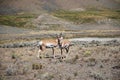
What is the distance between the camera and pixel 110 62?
18.9 m

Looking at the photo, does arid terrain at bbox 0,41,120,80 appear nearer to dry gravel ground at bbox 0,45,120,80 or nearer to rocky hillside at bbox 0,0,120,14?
dry gravel ground at bbox 0,45,120,80

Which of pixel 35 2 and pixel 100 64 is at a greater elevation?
pixel 35 2

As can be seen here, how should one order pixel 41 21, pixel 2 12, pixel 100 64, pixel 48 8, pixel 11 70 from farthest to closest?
pixel 48 8, pixel 2 12, pixel 41 21, pixel 100 64, pixel 11 70

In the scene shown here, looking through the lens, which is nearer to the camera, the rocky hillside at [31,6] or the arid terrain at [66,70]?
the arid terrain at [66,70]

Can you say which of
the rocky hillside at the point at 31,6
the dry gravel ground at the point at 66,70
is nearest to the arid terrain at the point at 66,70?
the dry gravel ground at the point at 66,70

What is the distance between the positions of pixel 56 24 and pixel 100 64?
94.6m

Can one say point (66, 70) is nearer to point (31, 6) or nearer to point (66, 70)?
point (66, 70)

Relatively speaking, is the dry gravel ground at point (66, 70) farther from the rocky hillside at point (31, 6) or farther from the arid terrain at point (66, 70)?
the rocky hillside at point (31, 6)

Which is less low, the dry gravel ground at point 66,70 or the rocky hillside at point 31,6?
the rocky hillside at point 31,6

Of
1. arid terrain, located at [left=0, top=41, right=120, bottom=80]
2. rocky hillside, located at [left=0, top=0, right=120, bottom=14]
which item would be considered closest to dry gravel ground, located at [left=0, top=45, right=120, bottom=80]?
arid terrain, located at [left=0, top=41, right=120, bottom=80]

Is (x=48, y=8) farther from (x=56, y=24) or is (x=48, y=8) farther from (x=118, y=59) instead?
(x=118, y=59)

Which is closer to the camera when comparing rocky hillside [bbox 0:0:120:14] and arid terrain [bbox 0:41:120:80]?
arid terrain [bbox 0:41:120:80]

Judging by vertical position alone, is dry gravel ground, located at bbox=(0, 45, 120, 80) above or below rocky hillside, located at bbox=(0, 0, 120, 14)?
below

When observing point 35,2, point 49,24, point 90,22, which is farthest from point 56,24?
point 35,2
